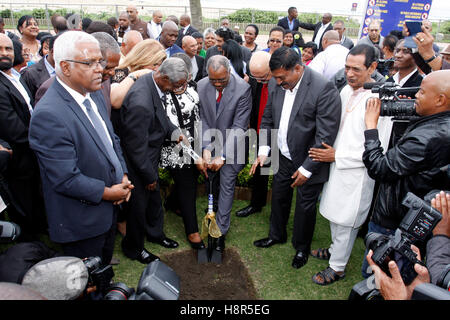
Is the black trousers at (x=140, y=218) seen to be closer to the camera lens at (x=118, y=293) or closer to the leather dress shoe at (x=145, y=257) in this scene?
the leather dress shoe at (x=145, y=257)

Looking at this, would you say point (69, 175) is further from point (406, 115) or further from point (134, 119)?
point (406, 115)

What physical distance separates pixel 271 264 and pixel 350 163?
146 centimetres

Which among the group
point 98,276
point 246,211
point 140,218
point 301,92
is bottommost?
point 246,211

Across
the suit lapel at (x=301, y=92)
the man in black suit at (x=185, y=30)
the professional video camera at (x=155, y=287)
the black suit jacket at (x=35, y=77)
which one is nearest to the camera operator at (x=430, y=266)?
the professional video camera at (x=155, y=287)

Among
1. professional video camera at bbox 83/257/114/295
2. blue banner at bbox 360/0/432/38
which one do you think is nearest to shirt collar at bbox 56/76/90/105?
professional video camera at bbox 83/257/114/295

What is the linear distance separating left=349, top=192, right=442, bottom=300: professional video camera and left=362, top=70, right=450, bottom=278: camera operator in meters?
0.52

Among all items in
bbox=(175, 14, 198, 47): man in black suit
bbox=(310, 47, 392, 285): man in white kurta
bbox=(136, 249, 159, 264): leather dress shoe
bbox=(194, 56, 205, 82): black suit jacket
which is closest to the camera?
bbox=(310, 47, 392, 285): man in white kurta

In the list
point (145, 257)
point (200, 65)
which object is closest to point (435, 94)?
point (145, 257)

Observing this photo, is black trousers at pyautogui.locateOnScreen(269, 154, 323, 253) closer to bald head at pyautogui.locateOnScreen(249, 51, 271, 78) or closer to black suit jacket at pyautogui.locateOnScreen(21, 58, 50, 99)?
bald head at pyautogui.locateOnScreen(249, 51, 271, 78)

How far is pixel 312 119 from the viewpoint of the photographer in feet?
10.8

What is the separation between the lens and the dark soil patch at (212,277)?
10.6ft

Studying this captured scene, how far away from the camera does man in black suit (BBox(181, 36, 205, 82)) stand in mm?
6387

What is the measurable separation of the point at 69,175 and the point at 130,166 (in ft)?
3.39

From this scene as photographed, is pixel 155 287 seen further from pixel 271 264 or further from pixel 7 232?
pixel 271 264
